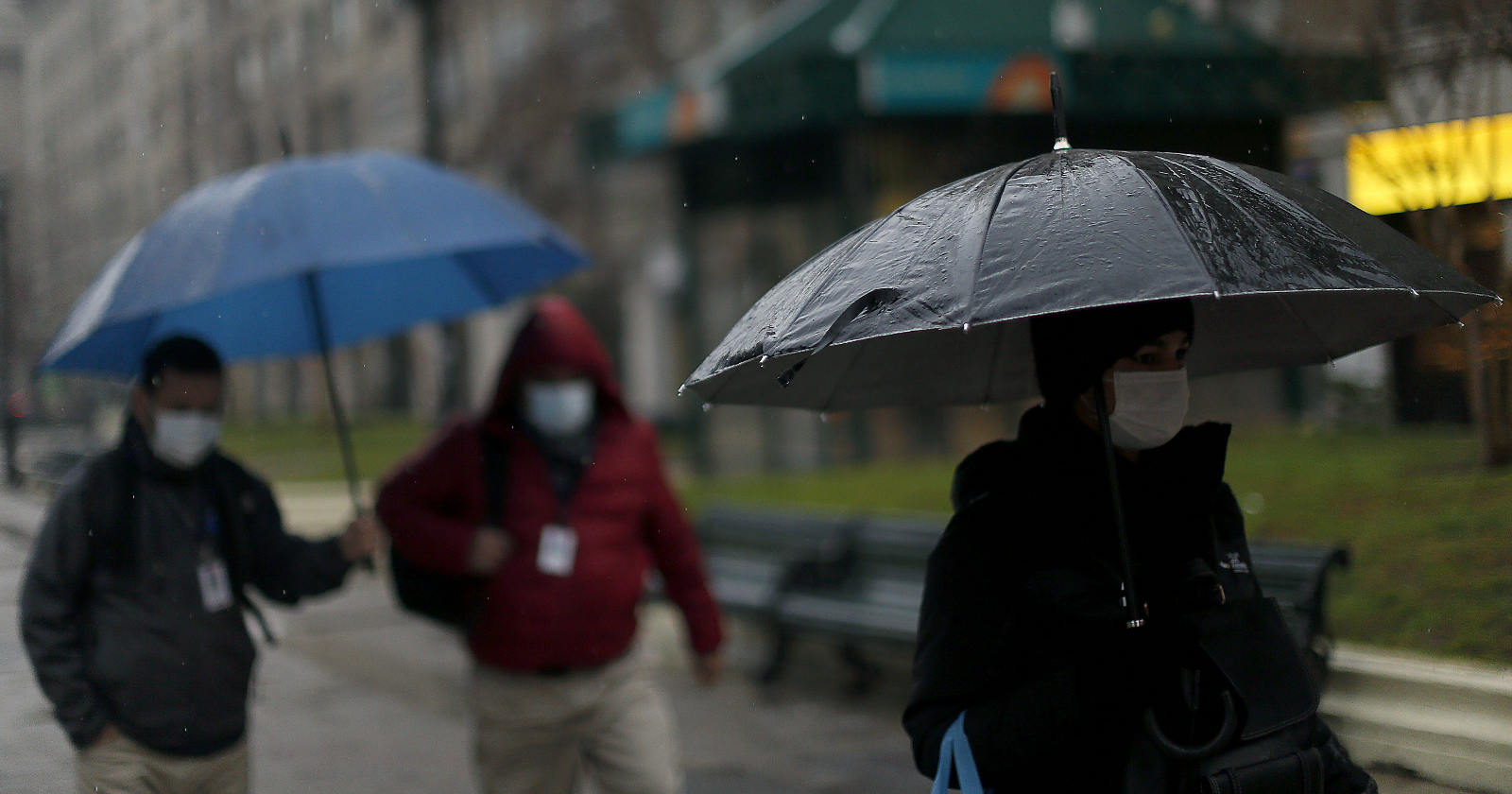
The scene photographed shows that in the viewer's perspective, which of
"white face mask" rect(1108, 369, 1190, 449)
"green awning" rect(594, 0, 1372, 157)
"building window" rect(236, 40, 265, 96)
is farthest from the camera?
"green awning" rect(594, 0, 1372, 157)

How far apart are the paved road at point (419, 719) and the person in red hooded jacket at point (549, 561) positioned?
39.0 inches

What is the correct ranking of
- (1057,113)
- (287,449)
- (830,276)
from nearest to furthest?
(830,276), (1057,113), (287,449)

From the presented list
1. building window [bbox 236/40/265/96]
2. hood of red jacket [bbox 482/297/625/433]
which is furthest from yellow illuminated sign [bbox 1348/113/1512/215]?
building window [bbox 236/40/265/96]

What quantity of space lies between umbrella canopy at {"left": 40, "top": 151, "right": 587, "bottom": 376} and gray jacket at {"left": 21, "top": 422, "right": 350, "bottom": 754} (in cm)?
41

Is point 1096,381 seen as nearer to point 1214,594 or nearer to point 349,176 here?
point 1214,594

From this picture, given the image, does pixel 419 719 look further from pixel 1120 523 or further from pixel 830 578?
pixel 1120 523

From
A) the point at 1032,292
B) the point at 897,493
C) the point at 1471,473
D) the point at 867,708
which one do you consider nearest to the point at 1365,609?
the point at 1471,473

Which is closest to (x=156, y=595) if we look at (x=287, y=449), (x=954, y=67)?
(x=287, y=449)

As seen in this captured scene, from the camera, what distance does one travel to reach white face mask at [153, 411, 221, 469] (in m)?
3.17

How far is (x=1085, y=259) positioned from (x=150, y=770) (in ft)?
7.60

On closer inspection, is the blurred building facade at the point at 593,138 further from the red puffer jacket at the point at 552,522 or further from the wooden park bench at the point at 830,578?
the wooden park bench at the point at 830,578

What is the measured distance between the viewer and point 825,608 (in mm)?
7012

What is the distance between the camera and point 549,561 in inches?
151

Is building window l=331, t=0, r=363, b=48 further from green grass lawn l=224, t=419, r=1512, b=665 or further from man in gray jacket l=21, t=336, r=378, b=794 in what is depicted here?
man in gray jacket l=21, t=336, r=378, b=794
